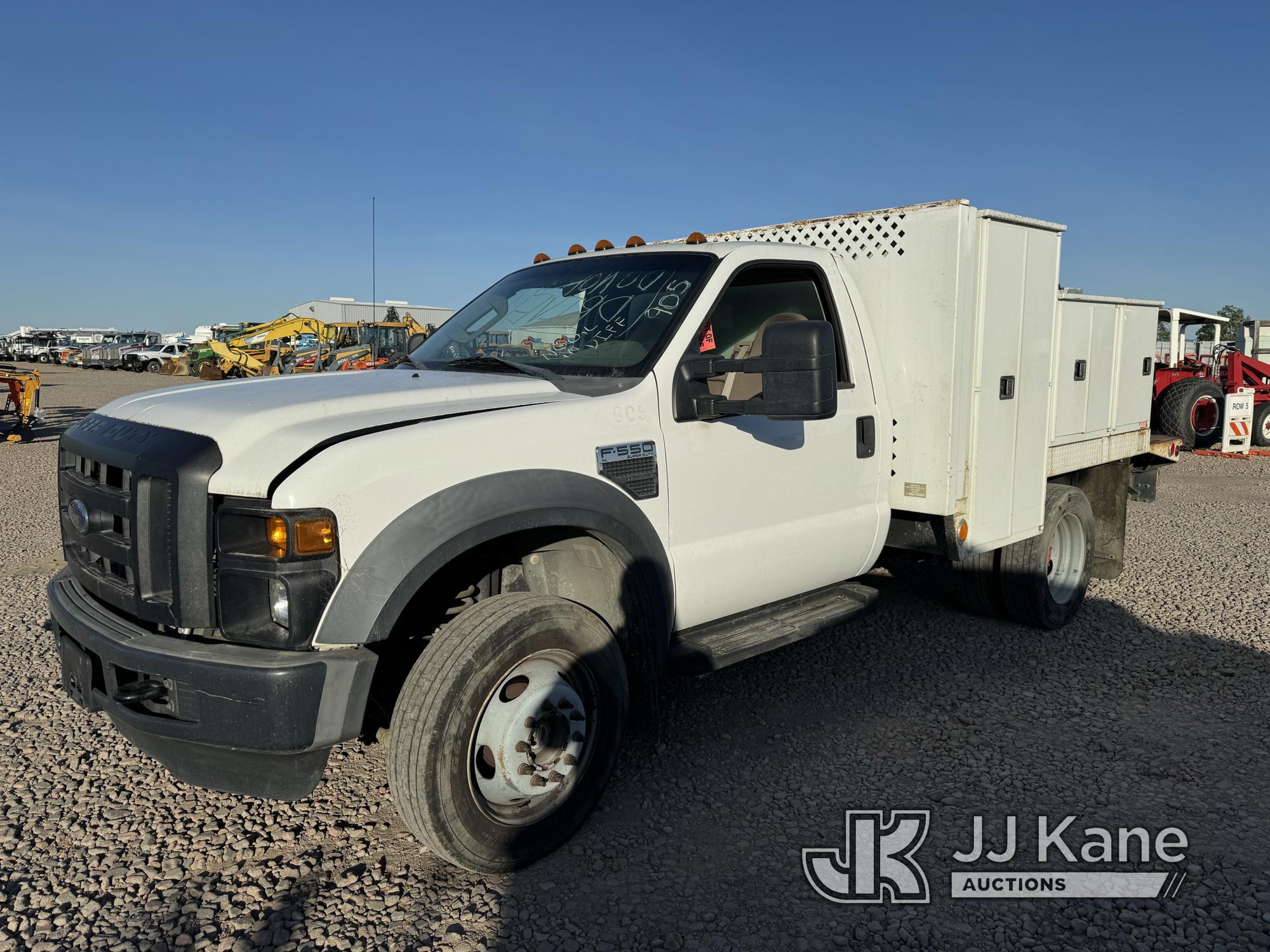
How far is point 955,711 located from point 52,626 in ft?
12.6

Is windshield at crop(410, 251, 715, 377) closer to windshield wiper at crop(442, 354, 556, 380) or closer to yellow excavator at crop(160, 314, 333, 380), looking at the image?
windshield wiper at crop(442, 354, 556, 380)

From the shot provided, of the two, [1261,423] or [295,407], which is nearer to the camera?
[295,407]

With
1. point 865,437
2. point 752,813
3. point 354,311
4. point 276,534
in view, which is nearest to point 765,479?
point 865,437

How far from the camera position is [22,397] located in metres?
15.9

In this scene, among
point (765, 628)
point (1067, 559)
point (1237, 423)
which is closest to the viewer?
point (765, 628)

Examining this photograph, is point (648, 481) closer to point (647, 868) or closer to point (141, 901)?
point (647, 868)

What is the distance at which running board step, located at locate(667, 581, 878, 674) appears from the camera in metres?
3.53

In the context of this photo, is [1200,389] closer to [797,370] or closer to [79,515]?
[797,370]

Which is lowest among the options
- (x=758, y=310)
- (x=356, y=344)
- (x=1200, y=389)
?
(x=1200, y=389)

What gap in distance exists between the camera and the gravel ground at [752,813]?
281 cm

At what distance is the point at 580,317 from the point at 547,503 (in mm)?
1182

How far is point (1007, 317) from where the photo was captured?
468 cm

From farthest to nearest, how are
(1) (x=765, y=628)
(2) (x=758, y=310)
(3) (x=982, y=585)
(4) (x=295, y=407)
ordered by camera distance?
(3) (x=982, y=585) → (2) (x=758, y=310) → (1) (x=765, y=628) → (4) (x=295, y=407)

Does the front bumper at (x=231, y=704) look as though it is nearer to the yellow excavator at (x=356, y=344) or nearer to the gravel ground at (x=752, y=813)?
the gravel ground at (x=752, y=813)
